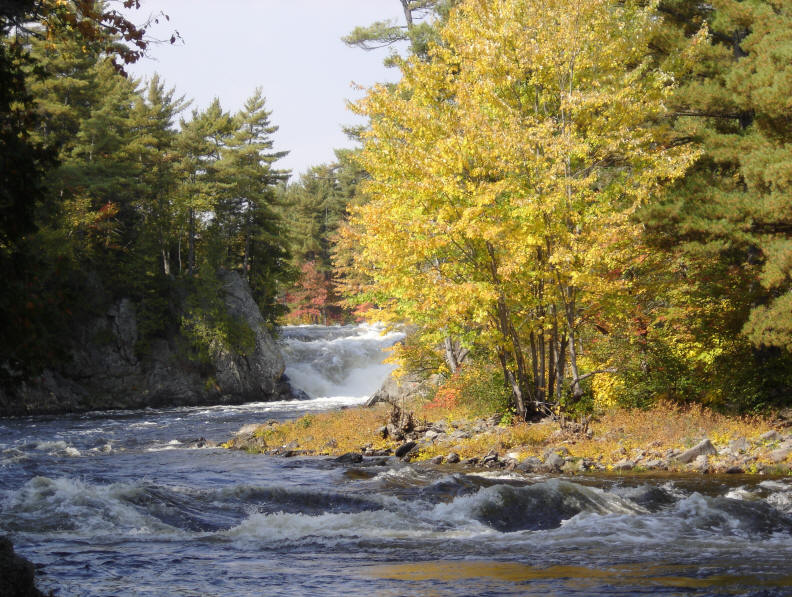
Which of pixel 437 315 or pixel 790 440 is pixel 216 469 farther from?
pixel 790 440

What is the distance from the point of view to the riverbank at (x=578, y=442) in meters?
10.6

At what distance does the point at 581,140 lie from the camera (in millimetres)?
12477

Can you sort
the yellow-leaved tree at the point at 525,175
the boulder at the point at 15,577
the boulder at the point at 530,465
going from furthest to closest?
the yellow-leaved tree at the point at 525,175 < the boulder at the point at 530,465 < the boulder at the point at 15,577

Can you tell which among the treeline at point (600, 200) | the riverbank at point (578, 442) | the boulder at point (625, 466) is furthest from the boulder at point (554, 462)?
the treeline at point (600, 200)

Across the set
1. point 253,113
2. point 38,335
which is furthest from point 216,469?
point 253,113

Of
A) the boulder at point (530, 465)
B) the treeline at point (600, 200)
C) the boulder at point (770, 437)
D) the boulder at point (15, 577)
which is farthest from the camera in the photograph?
the treeline at point (600, 200)

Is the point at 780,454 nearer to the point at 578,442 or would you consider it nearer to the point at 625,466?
the point at 625,466

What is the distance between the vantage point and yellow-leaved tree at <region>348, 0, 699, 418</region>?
11922 mm

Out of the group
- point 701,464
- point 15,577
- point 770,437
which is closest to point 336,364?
point 770,437

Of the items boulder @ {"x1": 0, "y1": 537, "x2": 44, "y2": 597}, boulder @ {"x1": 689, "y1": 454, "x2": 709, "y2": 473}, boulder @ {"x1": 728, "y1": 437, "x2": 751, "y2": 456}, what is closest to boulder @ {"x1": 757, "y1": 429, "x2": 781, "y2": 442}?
boulder @ {"x1": 728, "y1": 437, "x2": 751, "y2": 456}

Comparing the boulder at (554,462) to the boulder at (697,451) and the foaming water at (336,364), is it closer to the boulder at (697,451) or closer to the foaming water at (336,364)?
the boulder at (697,451)

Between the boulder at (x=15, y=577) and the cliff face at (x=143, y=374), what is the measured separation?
73.9 ft

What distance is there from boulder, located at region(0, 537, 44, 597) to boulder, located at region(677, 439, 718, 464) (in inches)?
369

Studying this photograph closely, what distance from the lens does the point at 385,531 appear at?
7.43m
